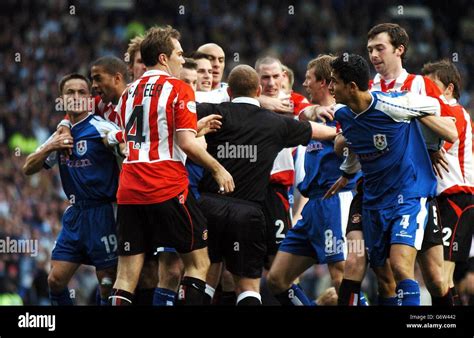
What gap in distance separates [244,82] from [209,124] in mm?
491

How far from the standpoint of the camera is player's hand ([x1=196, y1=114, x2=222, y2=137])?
916 centimetres

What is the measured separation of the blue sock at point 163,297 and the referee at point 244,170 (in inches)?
18.1

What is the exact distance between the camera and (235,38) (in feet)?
84.0

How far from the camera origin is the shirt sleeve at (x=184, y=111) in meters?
8.70

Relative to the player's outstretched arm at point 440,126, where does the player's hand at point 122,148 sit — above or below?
below

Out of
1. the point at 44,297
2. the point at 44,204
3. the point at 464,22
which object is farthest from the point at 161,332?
the point at 464,22

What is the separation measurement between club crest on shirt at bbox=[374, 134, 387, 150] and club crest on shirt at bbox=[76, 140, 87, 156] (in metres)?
2.62

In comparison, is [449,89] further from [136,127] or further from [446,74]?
[136,127]

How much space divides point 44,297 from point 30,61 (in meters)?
9.40

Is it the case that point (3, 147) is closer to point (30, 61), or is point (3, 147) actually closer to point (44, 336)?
point (30, 61)

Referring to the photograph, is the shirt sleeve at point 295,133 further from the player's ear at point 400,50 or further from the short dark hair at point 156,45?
the short dark hair at point 156,45

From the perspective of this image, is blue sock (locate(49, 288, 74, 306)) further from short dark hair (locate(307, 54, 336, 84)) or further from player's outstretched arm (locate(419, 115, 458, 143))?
player's outstretched arm (locate(419, 115, 458, 143))

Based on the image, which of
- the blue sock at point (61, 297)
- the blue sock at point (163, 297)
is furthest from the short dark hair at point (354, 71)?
the blue sock at point (61, 297)

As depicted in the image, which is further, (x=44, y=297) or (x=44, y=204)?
(x=44, y=204)
